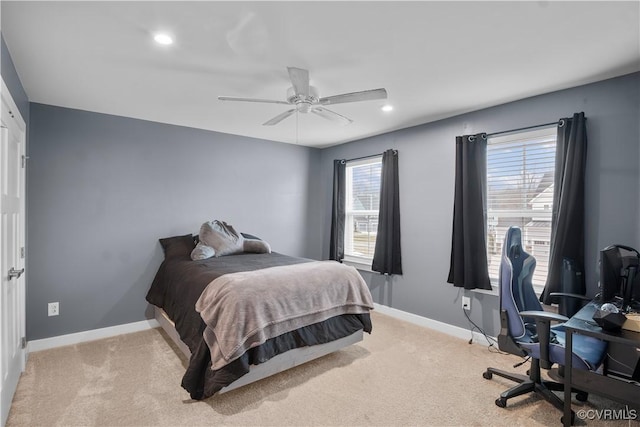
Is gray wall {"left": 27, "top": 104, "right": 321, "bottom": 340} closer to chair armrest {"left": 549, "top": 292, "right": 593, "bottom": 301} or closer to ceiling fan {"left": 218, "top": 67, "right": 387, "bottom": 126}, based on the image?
ceiling fan {"left": 218, "top": 67, "right": 387, "bottom": 126}

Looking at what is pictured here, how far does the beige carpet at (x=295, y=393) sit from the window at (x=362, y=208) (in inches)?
68.2

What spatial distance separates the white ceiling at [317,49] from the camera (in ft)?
5.52

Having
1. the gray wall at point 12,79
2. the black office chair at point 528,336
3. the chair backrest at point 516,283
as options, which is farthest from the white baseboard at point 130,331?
the gray wall at point 12,79

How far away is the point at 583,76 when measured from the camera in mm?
2434

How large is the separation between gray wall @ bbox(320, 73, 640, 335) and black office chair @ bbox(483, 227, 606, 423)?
1.97 ft

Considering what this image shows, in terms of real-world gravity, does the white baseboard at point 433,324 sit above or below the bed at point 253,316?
below

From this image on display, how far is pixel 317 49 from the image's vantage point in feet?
6.73

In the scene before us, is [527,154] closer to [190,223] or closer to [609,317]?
[609,317]

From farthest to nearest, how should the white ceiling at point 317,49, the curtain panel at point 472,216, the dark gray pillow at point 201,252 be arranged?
the dark gray pillow at point 201,252
the curtain panel at point 472,216
the white ceiling at point 317,49

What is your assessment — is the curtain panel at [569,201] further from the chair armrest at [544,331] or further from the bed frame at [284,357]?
the bed frame at [284,357]

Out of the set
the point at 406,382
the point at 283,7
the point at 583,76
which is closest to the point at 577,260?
the point at 583,76

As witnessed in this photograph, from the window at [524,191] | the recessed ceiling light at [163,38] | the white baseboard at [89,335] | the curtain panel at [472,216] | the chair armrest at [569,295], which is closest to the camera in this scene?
the recessed ceiling light at [163,38]

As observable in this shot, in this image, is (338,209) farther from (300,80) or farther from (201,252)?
(300,80)

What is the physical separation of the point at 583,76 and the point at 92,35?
335 centimetres
